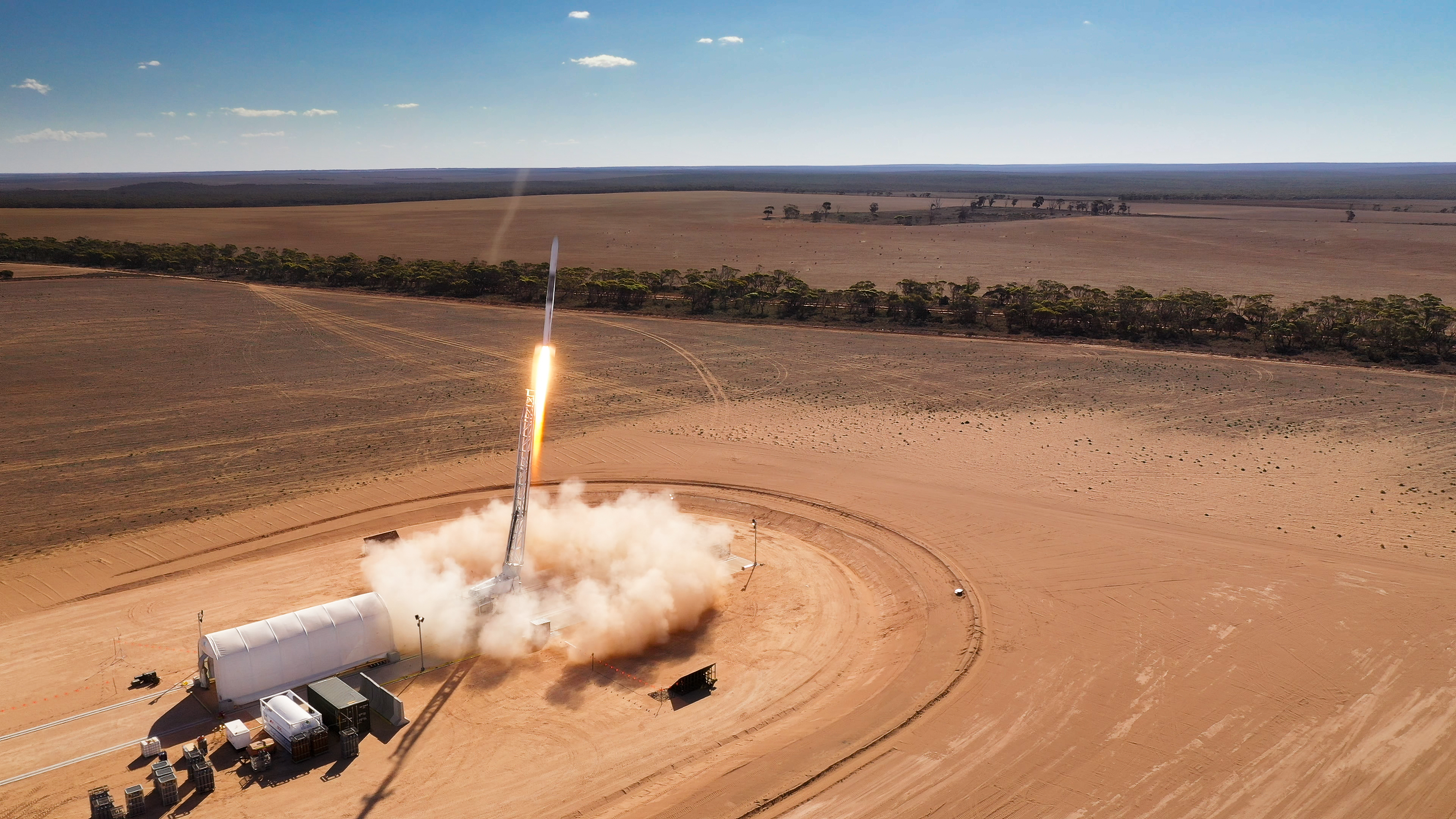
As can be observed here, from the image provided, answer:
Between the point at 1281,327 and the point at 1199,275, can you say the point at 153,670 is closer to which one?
the point at 1281,327

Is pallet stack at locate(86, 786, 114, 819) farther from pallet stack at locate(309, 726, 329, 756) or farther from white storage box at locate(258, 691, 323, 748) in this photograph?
pallet stack at locate(309, 726, 329, 756)

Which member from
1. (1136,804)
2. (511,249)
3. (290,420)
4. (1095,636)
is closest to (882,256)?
(511,249)

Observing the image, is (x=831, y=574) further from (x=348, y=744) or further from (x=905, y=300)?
(x=905, y=300)

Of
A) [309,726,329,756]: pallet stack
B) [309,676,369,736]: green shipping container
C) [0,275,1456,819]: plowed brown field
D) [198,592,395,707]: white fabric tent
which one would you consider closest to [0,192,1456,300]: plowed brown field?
[0,275,1456,819]: plowed brown field

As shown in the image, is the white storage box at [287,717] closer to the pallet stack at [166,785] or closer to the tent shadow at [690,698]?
the pallet stack at [166,785]

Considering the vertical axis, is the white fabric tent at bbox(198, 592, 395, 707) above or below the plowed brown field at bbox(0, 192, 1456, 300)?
below

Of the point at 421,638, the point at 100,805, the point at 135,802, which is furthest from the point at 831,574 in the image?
the point at 100,805

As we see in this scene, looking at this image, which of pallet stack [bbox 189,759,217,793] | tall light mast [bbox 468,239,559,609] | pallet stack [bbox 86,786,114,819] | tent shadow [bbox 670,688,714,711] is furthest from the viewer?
tall light mast [bbox 468,239,559,609]

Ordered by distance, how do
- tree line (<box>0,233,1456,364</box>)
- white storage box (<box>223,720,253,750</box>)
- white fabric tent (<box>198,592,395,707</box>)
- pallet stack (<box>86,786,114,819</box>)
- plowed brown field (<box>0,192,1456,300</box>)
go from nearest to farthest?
pallet stack (<box>86,786,114,819</box>) < white storage box (<box>223,720,253,750</box>) < white fabric tent (<box>198,592,395,707</box>) < tree line (<box>0,233,1456,364</box>) < plowed brown field (<box>0,192,1456,300</box>)
